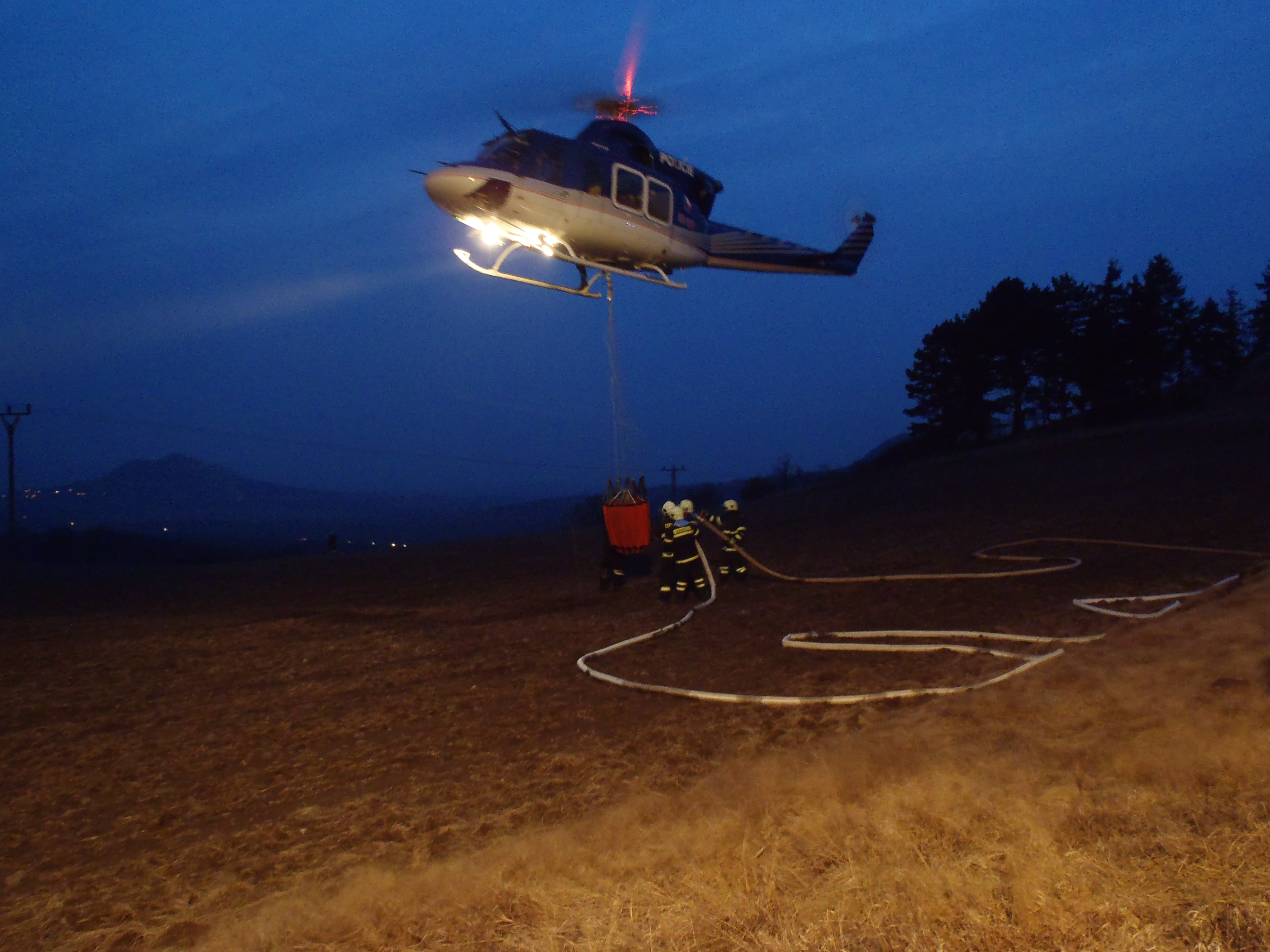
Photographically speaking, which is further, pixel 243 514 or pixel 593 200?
pixel 243 514

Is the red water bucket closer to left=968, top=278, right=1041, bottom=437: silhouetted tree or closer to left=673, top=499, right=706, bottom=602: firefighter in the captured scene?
left=673, top=499, right=706, bottom=602: firefighter

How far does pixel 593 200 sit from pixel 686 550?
5.11 meters

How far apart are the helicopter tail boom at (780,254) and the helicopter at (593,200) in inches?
4.8

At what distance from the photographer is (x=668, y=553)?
11.7 metres

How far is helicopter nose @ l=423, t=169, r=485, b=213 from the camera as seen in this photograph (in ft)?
32.1

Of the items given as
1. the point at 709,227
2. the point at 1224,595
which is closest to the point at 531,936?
the point at 1224,595

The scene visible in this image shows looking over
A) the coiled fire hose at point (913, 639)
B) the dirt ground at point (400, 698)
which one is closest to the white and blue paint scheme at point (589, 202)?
the coiled fire hose at point (913, 639)

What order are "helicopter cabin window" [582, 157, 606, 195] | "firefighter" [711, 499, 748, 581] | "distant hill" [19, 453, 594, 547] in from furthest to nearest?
"distant hill" [19, 453, 594, 547], "firefighter" [711, 499, 748, 581], "helicopter cabin window" [582, 157, 606, 195]

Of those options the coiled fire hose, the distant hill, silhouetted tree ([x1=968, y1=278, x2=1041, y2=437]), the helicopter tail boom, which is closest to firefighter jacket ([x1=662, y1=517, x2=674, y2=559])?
the coiled fire hose

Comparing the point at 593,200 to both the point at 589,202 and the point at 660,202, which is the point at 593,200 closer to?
the point at 589,202

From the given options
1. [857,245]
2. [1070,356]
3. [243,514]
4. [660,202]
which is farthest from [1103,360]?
[243,514]

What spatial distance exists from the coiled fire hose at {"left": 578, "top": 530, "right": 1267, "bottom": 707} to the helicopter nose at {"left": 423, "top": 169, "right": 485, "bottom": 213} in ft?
18.6

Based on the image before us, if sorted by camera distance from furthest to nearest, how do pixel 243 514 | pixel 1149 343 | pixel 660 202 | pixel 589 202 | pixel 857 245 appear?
pixel 243 514 → pixel 1149 343 → pixel 857 245 → pixel 660 202 → pixel 589 202

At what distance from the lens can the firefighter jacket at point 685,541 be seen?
11391 mm
